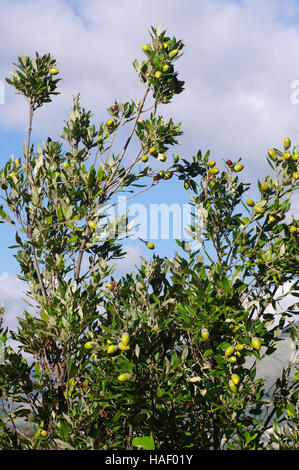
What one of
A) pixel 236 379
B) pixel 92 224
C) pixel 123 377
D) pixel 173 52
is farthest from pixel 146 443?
pixel 173 52

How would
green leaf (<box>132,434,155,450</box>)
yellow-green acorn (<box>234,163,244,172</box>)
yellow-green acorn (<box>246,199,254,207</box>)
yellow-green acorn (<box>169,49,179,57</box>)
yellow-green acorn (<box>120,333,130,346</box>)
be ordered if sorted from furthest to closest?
yellow-green acorn (<box>169,49,179,57</box>) < yellow-green acorn (<box>234,163,244,172</box>) < yellow-green acorn (<box>246,199,254,207</box>) < yellow-green acorn (<box>120,333,130,346</box>) < green leaf (<box>132,434,155,450</box>)

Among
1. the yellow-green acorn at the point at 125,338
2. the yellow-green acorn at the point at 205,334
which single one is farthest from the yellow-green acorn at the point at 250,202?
the yellow-green acorn at the point at 125,338

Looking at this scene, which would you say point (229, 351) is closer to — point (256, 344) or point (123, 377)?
point (256, 344)

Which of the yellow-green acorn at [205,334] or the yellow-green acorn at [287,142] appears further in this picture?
the yellow-green acorn at [287,142]

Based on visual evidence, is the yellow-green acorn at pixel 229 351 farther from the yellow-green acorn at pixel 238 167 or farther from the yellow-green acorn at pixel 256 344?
the yellow-green acorn at pixel 238 167

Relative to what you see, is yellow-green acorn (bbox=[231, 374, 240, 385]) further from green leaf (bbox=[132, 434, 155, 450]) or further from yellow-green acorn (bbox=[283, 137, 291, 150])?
yellow-green acorn (bbox=[283, 137, 291, 150])

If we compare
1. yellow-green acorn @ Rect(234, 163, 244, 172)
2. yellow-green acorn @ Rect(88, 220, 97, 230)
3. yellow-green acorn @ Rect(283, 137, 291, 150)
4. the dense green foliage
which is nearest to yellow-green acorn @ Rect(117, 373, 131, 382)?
the dense green foliage

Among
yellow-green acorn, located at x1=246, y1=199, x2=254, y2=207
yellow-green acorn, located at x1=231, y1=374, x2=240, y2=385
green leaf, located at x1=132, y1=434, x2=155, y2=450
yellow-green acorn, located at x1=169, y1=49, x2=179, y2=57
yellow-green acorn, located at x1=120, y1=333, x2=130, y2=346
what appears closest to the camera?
green leaf, located at x1=132, y1=434, x2=155, y2=450

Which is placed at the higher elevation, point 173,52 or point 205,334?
point 173,52

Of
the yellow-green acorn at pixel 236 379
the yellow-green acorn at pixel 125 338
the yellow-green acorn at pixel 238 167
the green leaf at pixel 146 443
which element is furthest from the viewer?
the yellow-green acorn at pixel 238 167

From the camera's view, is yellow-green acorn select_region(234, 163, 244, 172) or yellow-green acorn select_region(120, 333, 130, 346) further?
yellow-green acorn select_region(234, 163, 244, 172)

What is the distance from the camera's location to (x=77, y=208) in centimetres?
577

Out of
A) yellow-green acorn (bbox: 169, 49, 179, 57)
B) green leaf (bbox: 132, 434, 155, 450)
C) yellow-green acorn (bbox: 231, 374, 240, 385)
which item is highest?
yellow-green acorn (bbox: 169, 49, 179, 57)

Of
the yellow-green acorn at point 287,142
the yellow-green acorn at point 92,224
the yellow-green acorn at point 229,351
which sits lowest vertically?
the yellow-green acorn at point 229,351
